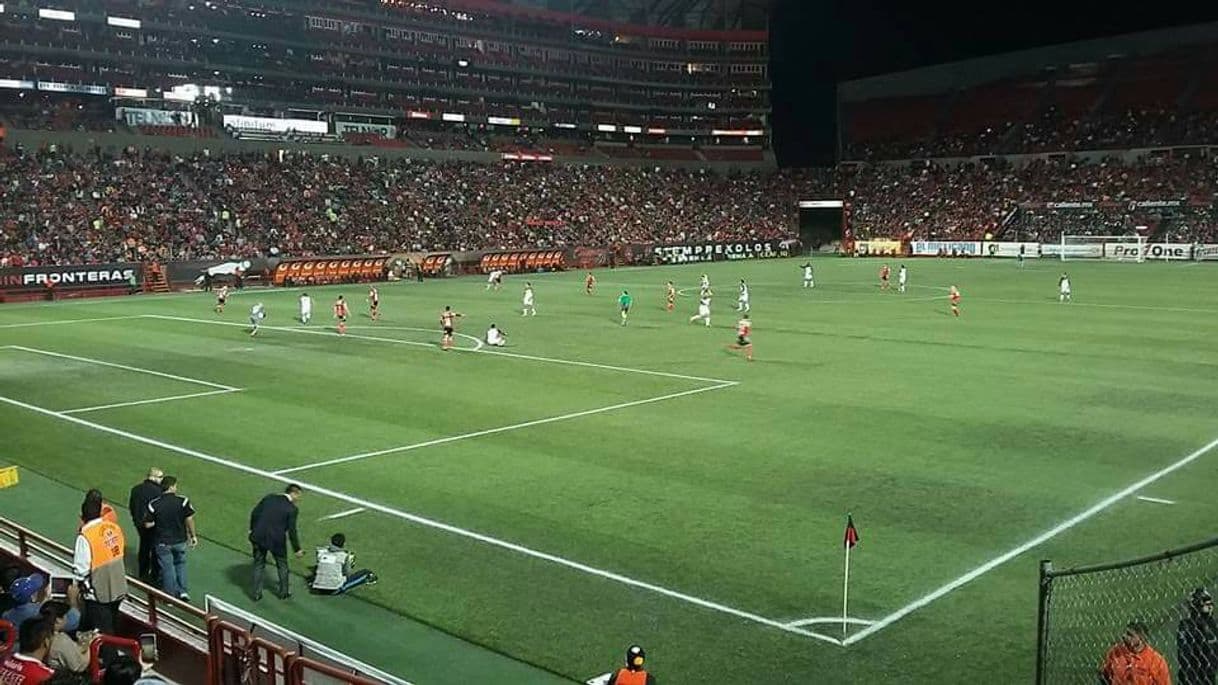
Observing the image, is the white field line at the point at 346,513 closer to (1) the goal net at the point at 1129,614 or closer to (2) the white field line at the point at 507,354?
(1) the goal net at the point at 1129,614

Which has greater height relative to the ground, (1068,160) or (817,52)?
(817,52)

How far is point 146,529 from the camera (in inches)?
501

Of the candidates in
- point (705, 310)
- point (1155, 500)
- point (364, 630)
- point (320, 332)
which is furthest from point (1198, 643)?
point (320, 332)

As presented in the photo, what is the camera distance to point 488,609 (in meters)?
12.3

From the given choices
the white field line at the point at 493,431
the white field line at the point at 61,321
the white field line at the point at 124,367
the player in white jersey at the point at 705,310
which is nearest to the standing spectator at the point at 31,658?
the white field line at the point at 493,431

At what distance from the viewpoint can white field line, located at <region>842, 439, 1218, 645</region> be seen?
11.8m

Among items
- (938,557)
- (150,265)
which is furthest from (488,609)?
(150,265)

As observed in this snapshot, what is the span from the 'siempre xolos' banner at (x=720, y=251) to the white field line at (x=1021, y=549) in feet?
212

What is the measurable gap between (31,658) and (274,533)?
4.89m

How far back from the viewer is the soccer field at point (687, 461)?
12.0 m

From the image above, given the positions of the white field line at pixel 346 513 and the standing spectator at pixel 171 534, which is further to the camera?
the white field line at pixel 346 513

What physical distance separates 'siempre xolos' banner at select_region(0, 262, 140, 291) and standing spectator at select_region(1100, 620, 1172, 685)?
181 feet

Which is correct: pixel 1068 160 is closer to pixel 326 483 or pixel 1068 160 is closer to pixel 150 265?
pixel 150 265

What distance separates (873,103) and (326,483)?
103 metres
